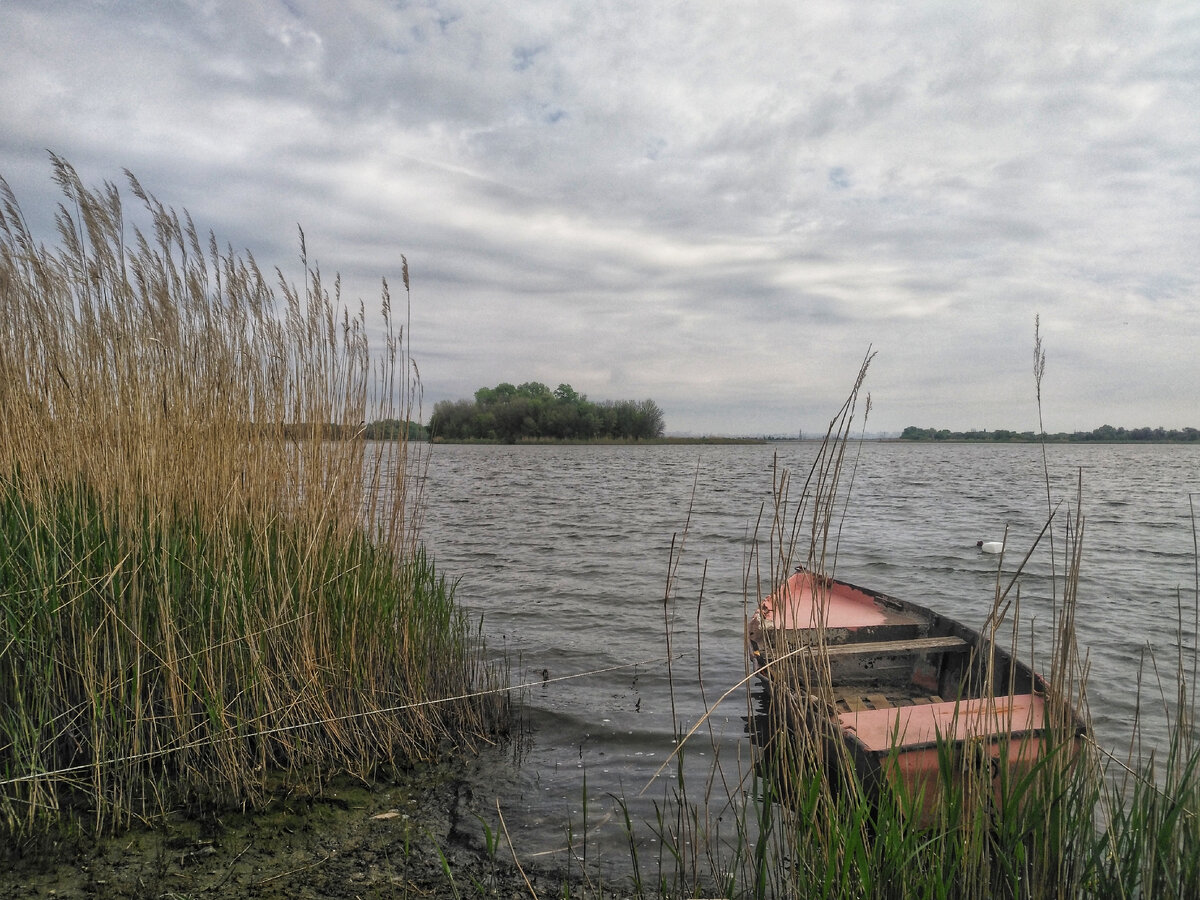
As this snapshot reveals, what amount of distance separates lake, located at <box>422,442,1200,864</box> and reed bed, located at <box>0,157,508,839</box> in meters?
0.97

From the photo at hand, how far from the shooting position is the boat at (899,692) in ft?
7.79

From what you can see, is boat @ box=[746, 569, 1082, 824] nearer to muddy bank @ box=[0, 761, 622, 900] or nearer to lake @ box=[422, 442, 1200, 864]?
lake @ box=[422, 442, 1200, 864]

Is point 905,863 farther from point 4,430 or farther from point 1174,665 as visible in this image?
point 1174,665

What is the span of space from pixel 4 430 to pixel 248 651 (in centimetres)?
178

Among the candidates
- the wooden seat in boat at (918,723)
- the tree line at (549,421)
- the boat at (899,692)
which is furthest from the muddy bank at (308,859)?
the tree line at (549,421)

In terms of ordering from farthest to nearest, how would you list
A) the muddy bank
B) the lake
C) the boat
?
the lake → the muddy bank → the boat

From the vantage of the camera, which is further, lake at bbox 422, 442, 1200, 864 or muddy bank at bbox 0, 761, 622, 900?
lake at bbox 422, 442, 1200, 864

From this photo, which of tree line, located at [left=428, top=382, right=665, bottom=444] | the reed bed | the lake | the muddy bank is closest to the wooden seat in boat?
the lake

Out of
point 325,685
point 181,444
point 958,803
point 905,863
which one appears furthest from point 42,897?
point 958,803

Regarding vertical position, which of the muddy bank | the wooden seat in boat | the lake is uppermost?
the wooden seat in boat

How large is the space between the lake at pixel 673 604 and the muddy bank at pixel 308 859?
38cm

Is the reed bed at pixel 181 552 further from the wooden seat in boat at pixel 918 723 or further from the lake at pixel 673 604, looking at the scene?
the wooden seat in boat at pixel 918 723

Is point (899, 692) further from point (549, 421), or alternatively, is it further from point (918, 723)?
point (549, 421)

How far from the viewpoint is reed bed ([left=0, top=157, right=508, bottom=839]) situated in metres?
3.21
